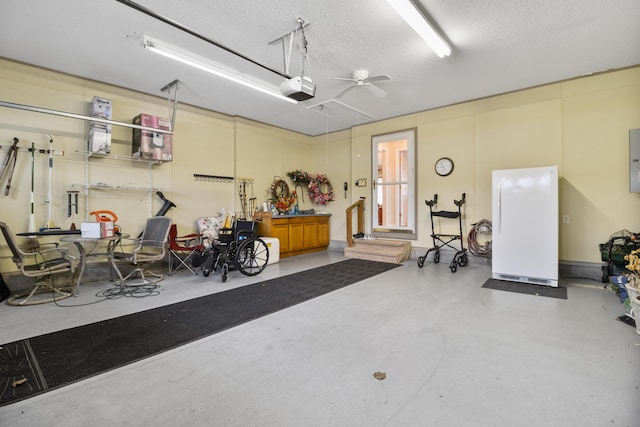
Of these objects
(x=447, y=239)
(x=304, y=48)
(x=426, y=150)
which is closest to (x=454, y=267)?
(x=447, y=239)

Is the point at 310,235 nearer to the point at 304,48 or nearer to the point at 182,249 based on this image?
the point at 182,249

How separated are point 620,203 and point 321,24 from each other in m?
5.03

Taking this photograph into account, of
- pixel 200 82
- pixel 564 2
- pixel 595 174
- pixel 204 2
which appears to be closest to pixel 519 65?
pixel 564 2

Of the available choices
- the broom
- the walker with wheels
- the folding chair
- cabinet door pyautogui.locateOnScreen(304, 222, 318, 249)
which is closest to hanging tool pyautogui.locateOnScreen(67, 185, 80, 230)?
the broom

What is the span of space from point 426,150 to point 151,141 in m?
5.35

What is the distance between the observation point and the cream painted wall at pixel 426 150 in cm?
425

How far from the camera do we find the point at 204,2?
2875mm

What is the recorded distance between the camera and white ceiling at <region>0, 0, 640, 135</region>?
9.73 feet

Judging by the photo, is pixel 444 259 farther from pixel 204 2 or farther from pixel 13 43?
pixel 13 43

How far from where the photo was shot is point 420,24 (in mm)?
3004

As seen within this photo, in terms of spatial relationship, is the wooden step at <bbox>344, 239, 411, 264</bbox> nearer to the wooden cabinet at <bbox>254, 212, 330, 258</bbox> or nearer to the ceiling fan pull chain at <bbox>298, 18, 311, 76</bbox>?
the wooden cabinet at <bbox>254, 212, 330, 258</bbox>

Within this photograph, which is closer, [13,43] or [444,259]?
[13,43]

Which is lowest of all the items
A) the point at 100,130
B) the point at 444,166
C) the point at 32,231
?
the point at 32,231

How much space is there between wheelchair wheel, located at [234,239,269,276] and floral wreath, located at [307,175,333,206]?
295 centimetres
